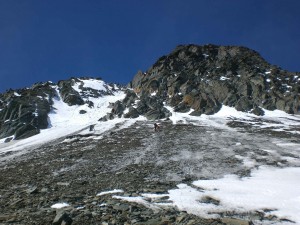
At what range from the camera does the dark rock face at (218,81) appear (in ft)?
252

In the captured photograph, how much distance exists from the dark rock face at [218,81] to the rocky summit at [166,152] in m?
0.40

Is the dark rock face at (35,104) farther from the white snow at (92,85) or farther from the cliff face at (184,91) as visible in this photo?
the white snow at (92,85)

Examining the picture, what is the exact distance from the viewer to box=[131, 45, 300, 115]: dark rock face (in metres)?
76.8

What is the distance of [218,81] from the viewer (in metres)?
87.5

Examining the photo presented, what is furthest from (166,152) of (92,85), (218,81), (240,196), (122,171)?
(92,85)

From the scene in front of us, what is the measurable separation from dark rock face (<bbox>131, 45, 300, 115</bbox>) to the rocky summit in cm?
40

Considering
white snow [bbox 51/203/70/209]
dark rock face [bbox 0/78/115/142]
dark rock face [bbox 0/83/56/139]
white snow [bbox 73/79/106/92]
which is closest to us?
white snow [bbox 51/203/70/209]

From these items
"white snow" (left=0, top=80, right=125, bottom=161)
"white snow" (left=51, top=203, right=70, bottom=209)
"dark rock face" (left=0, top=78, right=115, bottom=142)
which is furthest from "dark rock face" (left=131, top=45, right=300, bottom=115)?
"white snow" (left=51, top=203, right=70, bottom=209)

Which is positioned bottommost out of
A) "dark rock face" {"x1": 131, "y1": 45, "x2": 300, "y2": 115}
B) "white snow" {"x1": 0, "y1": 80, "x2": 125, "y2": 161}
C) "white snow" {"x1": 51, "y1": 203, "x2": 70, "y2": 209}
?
"white snow" {"x1": 51, "y1": 203, "x2": 70, "y2": 209}

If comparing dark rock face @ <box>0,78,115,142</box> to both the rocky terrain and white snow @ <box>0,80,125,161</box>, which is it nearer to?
white snow @ <box>0,80,125,161</box>

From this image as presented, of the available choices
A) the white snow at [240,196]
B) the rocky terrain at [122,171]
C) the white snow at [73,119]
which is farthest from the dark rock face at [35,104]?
the white snow at [240,196]

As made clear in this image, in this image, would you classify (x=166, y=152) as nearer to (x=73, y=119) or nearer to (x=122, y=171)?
(x=122, y=171)

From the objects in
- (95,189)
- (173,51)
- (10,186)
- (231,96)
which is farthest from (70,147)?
(173,51)

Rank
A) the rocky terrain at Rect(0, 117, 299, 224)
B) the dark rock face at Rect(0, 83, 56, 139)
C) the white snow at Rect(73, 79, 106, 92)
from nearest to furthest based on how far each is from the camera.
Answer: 1. the rocky terrain at Rect(0, 117, 299, 224)
2. the dark rock face at Rect(0, 83, 56, 139)
3. the white snow at Rect(73, 79, 106, 92)
